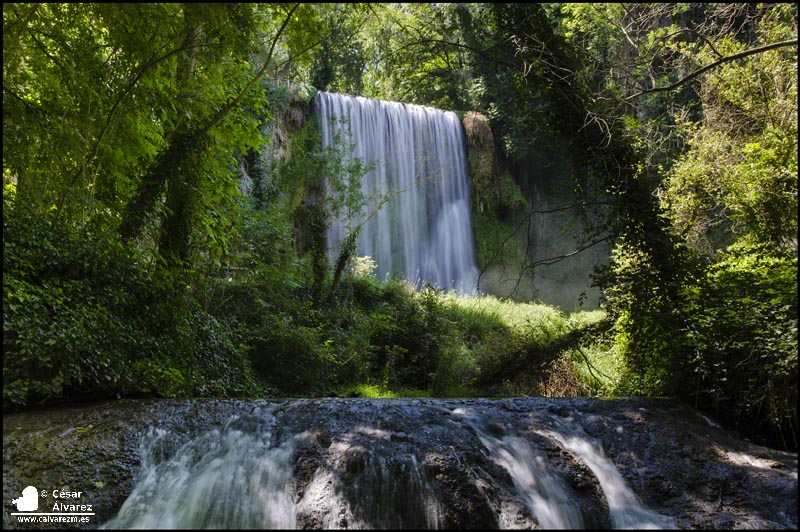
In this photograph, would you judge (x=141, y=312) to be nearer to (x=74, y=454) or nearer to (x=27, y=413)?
(x=27, y=413)

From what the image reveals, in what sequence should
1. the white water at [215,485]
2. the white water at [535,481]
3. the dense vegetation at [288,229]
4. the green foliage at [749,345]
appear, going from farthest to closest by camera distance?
the dense vegetation at [288,229]
the green foliage at [749,345]
the white water at [535,481]
the white water at [215,485]

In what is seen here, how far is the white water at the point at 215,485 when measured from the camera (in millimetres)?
4117

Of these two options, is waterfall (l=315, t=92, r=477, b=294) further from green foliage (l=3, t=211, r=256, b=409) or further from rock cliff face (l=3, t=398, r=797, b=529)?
rock cliff face (l=3, t=398, r=797, b=529)

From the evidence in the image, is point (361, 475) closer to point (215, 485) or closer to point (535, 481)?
point (215, 485)

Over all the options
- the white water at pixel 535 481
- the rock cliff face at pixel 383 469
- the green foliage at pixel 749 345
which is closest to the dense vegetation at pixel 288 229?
the green foliage at pixel 749 345

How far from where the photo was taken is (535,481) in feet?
15.2

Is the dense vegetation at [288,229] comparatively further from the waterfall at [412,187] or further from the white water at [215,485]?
the waterfall at [412,187]

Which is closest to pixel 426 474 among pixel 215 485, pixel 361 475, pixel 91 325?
pixel 361 475

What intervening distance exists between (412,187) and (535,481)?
60.9 feet

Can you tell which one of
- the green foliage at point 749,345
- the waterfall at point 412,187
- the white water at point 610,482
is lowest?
the white water at point 610,482

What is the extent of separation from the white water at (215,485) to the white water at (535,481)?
175 centimetres

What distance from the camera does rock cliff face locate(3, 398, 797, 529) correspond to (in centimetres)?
421

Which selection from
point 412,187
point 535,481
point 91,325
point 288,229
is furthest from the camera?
point 412,187

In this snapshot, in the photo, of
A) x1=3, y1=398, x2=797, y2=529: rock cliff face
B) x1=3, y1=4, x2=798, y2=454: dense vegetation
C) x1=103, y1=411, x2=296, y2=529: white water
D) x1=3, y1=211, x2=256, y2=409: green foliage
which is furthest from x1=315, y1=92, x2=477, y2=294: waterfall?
x1=103, y1=411, x2=296, y2=529: white water
